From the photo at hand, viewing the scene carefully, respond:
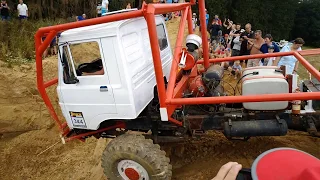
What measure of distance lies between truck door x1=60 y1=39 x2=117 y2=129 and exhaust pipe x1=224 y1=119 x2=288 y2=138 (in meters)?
1.49

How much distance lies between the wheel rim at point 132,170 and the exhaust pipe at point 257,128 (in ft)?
3.79

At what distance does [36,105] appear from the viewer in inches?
281

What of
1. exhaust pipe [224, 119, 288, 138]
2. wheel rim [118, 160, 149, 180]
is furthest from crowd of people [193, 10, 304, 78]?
wheel rim [118, 160, 149, 180]

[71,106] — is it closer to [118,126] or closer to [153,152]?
[118,126]

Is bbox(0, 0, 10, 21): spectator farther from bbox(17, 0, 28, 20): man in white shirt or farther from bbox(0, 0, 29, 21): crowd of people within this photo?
bbox(17, 0, 28, 20): man in white shirt

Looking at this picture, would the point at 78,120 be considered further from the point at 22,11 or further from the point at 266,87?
the point at 22,11

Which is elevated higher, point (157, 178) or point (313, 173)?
point (313, 173)

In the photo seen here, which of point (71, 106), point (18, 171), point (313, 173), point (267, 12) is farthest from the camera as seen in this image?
point (267, 12)

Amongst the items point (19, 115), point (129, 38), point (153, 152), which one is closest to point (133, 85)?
point (129, 38)

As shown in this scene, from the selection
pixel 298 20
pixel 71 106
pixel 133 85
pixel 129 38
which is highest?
pixel 129 38

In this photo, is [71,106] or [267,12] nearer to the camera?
[71,106]

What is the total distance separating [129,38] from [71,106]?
1222mm

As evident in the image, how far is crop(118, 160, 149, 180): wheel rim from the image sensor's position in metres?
3.45

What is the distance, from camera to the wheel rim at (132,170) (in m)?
3.45
